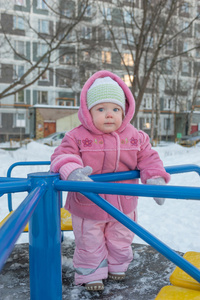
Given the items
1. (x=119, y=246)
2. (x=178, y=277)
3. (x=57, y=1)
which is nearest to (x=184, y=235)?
(x=119, y=246)

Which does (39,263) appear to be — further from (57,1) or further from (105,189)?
(57,1)

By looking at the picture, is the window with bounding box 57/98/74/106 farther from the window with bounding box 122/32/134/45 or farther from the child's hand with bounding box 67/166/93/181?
the child's hand with bounding box 67/166/93/181

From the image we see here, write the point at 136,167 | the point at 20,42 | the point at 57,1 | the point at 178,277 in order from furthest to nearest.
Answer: the point at 20,42, the point at 57,1, the point at 136,167, the point at 178,277

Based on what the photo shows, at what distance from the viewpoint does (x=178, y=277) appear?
4.57 ft

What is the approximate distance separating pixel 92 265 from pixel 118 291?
20 centimetres

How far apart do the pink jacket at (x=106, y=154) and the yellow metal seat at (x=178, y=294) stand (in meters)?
0.64

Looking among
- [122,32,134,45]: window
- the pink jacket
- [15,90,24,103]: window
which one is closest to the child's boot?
the pink jacket

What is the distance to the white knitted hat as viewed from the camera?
73.7 inches

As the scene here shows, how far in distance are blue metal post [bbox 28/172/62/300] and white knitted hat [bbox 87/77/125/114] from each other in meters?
0.78

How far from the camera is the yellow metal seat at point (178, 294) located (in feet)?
3.80

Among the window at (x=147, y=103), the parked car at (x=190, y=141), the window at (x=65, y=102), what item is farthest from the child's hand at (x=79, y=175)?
the window at (x=147, y=103)

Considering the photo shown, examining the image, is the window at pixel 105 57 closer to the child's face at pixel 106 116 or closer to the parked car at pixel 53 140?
the parked car at pixel 53 140

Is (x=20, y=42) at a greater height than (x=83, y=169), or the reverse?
(x=20, y=42)

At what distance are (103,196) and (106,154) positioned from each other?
0.80 ft
